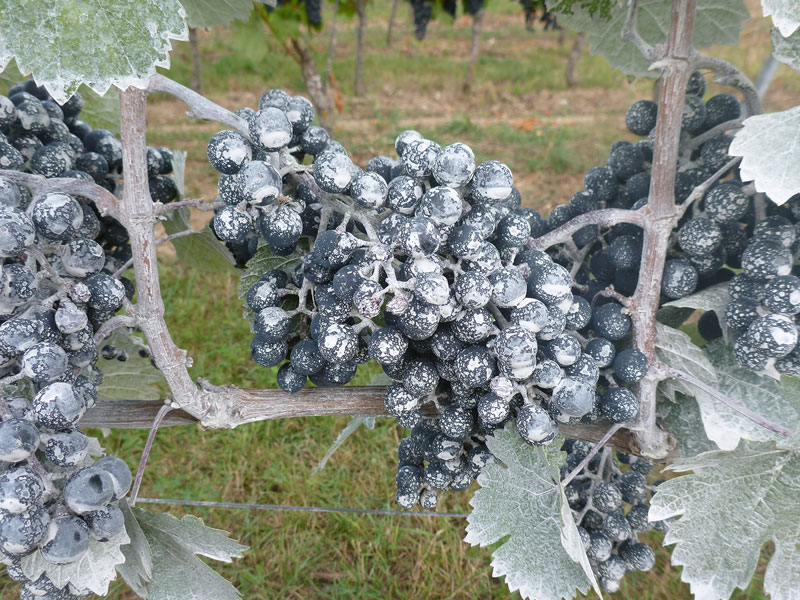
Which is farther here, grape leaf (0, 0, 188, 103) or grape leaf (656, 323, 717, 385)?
grape leaf (656, 323, 717, 385)

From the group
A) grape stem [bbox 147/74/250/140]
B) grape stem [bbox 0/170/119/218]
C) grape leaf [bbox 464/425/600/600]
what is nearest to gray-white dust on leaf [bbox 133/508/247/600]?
grape leaf [bbox 464/425/600/600]

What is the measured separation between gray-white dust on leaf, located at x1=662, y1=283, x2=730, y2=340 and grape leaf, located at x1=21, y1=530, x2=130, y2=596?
98 cm

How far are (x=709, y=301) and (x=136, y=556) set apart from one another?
42.3 inches

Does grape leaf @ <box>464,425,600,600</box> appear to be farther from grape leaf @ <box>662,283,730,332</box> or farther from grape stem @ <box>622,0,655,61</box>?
grape stem @ <box>622,0,655,61</box>

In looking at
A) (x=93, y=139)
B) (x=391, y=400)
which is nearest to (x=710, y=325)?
(x=391, y=400)

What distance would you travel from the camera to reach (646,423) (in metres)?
1.04

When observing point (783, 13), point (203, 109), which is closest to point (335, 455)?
point (203, 109)

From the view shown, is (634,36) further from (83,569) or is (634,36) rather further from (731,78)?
(83,569)

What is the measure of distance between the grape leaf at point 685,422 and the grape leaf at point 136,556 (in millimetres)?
934

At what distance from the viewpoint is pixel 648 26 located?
4.60 ft

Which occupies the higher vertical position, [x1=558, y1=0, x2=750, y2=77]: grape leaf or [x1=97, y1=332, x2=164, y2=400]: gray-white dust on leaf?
[x1=558, y1=0, x2=750, y2=77]: grape leaf

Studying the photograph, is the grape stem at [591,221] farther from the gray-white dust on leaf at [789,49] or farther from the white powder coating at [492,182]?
the gray-white dust on leaf at [789,49]

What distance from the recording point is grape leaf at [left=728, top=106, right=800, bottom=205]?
0.85 metres

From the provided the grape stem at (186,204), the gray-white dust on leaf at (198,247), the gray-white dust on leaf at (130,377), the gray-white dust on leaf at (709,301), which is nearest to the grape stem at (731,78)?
the gray-white dust on leaf at (709,301)
